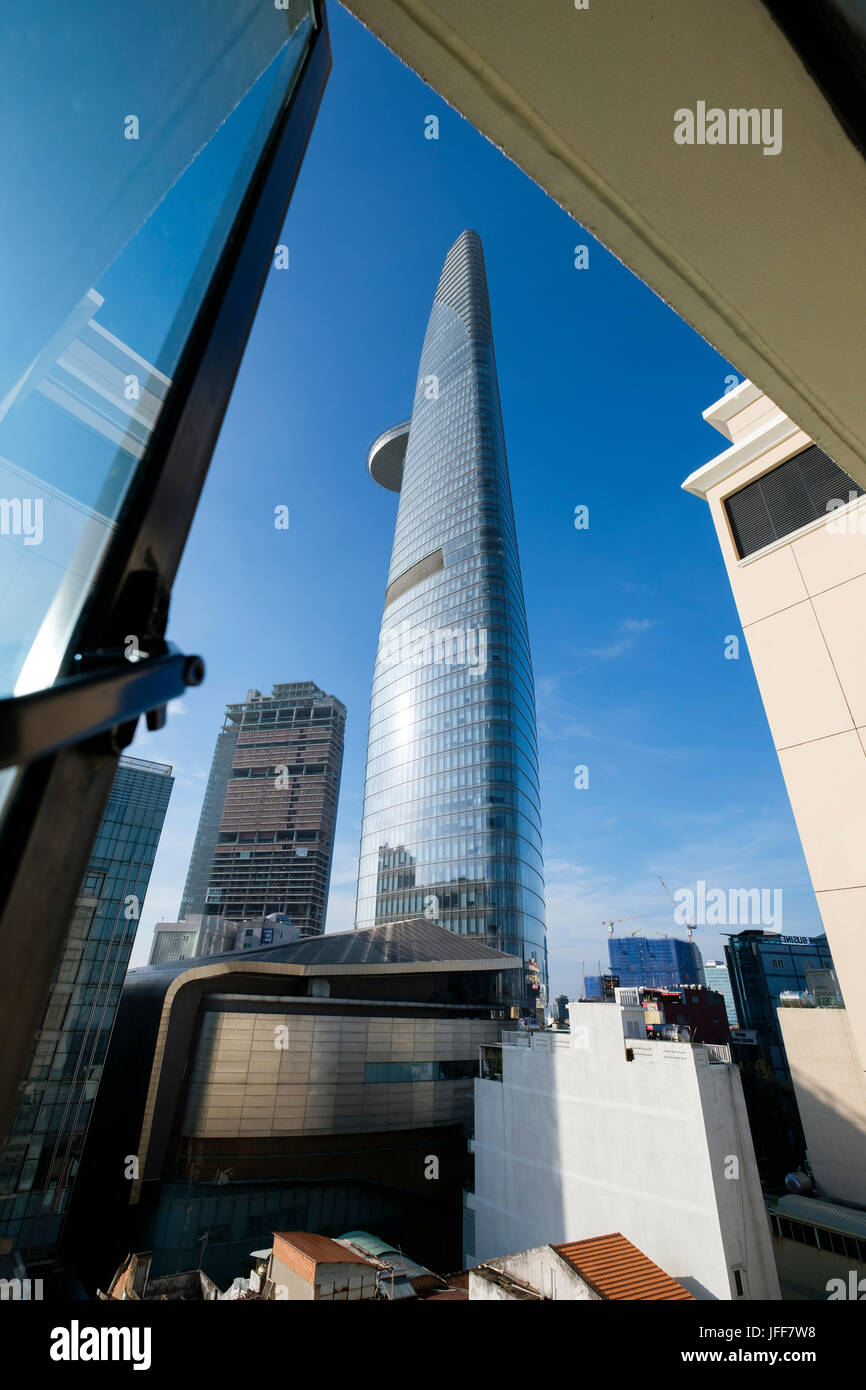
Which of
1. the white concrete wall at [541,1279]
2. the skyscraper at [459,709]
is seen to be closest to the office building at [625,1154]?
the white concrete wall at [541,1279]

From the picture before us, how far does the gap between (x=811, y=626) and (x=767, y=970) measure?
46.0 metres

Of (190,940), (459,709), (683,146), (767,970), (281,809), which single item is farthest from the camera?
(281,809)

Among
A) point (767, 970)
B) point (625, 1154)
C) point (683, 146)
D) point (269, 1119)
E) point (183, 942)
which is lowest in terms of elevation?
point (269, 1119)

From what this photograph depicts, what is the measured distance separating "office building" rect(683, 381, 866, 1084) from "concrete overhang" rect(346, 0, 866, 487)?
3.63 m

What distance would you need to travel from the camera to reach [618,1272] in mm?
8156

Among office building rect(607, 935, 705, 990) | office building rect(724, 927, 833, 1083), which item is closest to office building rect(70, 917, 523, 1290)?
office building rect(724, 927, 833, 1083)

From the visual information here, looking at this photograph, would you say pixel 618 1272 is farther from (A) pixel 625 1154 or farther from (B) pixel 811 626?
(B) pixel 811 626

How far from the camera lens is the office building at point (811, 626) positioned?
4355 mm

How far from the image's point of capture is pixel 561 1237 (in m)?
12.1

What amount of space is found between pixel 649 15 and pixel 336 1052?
22.4m

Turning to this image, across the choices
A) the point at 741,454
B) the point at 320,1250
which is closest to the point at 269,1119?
the point at 320,1250

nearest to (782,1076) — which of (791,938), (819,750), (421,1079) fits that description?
(791,938)

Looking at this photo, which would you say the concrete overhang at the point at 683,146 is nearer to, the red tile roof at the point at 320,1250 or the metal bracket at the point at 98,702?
the metal bracket at the point at 98,702
